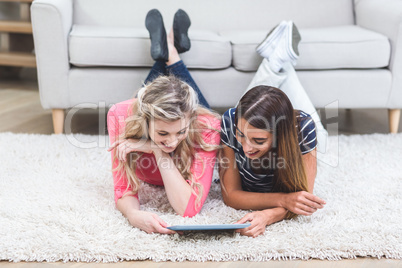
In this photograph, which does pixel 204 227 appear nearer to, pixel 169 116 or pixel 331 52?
pixel 169 116

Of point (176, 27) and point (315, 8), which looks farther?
point (315, 8)

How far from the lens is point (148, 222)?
1344mm

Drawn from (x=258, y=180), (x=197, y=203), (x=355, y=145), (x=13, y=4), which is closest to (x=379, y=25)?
(x=355, y=145)

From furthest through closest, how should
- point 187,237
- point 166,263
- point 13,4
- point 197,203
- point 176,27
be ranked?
point 13,4 → point 176,27 → point 197,203 → point 187,237 → point 166,263

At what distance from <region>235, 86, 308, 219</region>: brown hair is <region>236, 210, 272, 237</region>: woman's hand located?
124 mm

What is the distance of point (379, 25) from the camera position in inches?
93.7

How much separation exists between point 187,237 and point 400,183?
88 centimetres

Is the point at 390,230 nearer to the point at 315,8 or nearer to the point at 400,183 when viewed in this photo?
the point at 400,183

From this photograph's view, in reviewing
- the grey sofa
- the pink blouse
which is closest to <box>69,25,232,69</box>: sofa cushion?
the grey sofa

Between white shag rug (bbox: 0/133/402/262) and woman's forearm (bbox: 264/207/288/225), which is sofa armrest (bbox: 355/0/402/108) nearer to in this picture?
white shag rug (bbox: 0/133/402/262)

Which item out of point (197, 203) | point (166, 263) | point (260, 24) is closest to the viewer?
point (166, 263)

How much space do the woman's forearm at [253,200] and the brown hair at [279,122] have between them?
64mm

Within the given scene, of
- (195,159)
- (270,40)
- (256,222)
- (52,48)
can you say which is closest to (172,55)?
(270,40)

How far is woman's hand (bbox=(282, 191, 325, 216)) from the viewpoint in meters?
1.36
